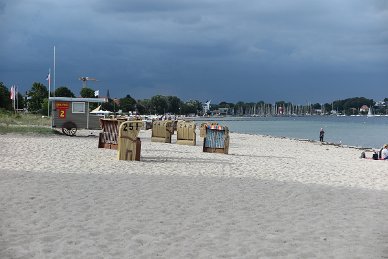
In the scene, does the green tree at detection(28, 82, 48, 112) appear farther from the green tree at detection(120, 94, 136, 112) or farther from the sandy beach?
the sandy beach

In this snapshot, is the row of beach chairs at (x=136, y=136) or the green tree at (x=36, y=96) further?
the green tree at (x=36, y=96)

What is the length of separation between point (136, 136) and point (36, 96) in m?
95.3

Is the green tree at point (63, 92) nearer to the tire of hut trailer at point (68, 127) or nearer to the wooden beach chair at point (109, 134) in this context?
the tire of hut trailer at point (68, 127)

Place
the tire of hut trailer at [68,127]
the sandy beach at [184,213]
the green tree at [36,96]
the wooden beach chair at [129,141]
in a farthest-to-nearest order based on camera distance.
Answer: the green tree at [36,96] → the tire of hut trailer at [68,127] → the wooden beach chair at [129,141] → the sandy beach at [184,213]

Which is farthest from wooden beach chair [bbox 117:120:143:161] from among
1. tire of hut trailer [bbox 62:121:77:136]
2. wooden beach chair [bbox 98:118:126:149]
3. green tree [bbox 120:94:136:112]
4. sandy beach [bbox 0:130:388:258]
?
green tree [bbox 120:94:136:112]

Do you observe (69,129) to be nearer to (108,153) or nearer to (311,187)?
(108,153)

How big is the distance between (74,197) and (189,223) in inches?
95.7

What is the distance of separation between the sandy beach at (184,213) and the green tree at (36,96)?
311ft

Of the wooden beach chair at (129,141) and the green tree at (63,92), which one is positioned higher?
the green tree at (63,92)

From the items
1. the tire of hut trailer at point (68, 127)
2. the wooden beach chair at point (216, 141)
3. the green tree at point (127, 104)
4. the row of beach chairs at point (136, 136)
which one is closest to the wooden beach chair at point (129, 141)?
the row of beach chairs at point (136, 136)

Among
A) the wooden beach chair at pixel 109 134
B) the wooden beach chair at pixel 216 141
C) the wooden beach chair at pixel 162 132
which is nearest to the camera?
the wooden beach chair at pixel 109 134

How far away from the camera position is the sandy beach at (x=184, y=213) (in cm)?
545

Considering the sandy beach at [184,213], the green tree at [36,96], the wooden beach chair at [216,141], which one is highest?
the green tree at [36,96]

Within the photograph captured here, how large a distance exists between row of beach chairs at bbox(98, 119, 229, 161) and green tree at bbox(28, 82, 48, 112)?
81.1 metres
